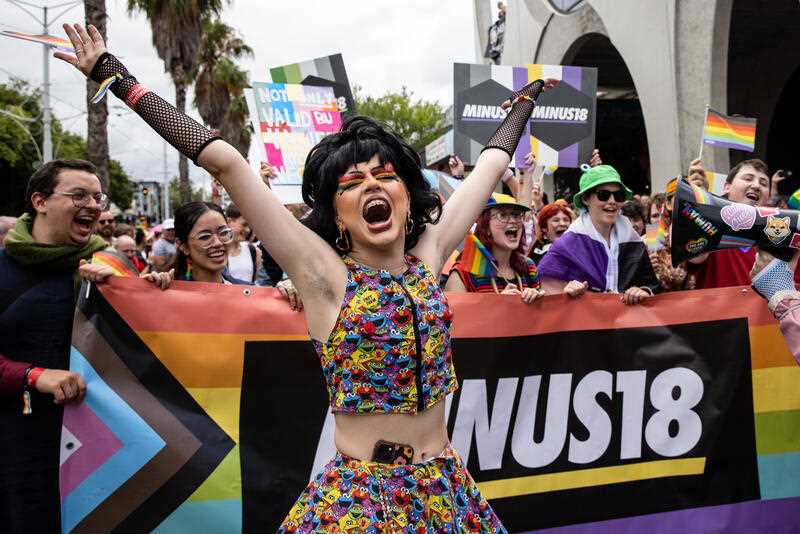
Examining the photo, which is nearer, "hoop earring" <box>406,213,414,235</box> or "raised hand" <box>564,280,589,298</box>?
"hoop earring" <box>406,213,414,235</box>

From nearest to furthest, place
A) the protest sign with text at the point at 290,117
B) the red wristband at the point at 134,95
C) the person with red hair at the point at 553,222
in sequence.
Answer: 1. the red wristband at the point at 134,95
2. the person with red hair at the point at 553,222
3. the protest sign with text at the point at 290,117

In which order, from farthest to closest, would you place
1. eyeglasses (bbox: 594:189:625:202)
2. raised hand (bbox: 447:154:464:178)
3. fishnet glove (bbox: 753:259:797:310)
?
raised hand (bbox: 447:154:464:178)
eyeglasses (bbox: 594:189:625:202)
fishnet glove (bbox: 753:259:797:310)

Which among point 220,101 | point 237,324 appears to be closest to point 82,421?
point 237,324

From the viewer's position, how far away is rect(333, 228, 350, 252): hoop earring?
2125 mm

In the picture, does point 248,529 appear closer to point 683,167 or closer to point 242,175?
point 242,175

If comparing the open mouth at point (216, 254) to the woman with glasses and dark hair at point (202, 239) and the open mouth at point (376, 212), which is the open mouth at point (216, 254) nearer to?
the woman with glasses and dark hair at point (202, 239)

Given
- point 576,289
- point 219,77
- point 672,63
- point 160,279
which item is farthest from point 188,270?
point 219,77

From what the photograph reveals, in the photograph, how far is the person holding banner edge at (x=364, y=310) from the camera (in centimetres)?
201

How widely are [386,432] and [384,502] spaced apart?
0.19 metres

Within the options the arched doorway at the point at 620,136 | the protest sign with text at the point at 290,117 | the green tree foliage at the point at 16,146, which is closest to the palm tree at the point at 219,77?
the green tree foliage at the point at 16,146

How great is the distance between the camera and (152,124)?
6.79 feet

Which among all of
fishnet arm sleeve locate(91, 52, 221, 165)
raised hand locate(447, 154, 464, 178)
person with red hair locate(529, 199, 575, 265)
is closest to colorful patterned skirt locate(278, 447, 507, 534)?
fishnet arm sleeve locate(91, 52, 221, 165)

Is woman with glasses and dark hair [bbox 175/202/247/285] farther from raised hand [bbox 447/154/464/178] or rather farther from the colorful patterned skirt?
raised hand [bbox 447/154/464/178]

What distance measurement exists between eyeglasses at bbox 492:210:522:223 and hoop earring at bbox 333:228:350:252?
237 cm
